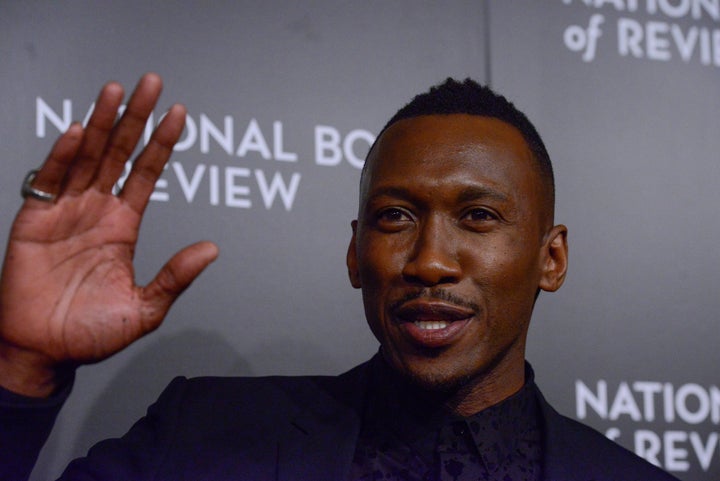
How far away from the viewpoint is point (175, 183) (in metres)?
2.29

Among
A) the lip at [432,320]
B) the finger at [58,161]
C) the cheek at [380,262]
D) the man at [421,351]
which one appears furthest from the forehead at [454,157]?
the finger at [58,161]

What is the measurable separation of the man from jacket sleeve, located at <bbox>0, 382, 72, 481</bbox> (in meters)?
0.19

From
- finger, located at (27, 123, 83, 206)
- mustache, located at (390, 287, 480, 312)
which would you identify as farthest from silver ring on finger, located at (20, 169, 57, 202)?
mustache, located at (390, 287, 480, 312)

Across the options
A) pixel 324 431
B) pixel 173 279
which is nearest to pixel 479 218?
pixel 324 431

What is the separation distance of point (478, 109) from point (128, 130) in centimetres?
79

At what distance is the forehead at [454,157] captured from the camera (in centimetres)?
185

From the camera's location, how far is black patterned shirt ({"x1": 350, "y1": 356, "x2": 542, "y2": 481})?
1814 mm

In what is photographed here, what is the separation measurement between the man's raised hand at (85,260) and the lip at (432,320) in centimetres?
42

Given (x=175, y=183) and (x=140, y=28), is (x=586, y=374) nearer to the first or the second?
(x=175, y=183)

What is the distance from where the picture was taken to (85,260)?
4.81 ft

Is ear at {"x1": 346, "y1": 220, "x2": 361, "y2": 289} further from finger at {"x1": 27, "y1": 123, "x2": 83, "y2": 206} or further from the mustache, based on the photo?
finger at {"x1": 27, "y1": 123, "x2": 83, "y2": 206}

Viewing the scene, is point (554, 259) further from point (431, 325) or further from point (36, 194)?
point (36, 194)

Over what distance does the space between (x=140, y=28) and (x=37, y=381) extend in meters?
1.13

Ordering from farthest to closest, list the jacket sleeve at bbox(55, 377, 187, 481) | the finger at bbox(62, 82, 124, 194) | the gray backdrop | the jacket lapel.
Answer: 1. the gray backdrop
2. the jacket lapel
3. the jacket sleeve at bbox(55, 377, 187, 481)
4. the finger at bbox(62, 82, 124, 194)
